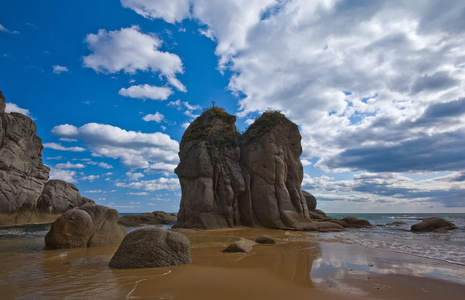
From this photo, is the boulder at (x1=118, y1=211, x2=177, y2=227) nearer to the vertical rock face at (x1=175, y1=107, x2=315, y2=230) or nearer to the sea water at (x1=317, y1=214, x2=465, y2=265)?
the vertical rock face at (x1=175, y1=107, x2=315, y2=230)

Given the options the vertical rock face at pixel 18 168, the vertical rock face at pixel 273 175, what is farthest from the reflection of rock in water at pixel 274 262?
the vertical rock face at pixel 18 168

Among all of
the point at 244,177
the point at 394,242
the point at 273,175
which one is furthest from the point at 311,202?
the point at 394,242

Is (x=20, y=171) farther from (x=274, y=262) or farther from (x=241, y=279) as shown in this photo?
(x=241, y=279)

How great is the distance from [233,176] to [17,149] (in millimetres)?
21837

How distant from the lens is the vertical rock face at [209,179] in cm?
1952

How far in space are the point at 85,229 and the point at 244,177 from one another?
43.6 feet

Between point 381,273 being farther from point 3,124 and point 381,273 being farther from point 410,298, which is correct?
point 3,124

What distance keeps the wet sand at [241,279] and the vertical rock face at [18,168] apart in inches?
870

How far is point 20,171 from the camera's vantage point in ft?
85.3

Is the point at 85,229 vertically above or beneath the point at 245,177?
beneath

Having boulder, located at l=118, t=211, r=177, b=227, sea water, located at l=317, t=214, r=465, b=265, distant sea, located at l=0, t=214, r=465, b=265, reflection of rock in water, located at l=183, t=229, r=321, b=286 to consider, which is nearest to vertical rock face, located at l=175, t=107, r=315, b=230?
sea water, located at l=317, t=214, r=465, b=265

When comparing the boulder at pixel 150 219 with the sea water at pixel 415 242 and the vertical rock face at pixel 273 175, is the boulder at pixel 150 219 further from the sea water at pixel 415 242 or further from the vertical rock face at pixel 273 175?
the sea water at pixel 415 242

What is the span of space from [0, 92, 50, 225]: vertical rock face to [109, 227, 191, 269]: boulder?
24.5 meters

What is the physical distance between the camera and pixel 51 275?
529cm
